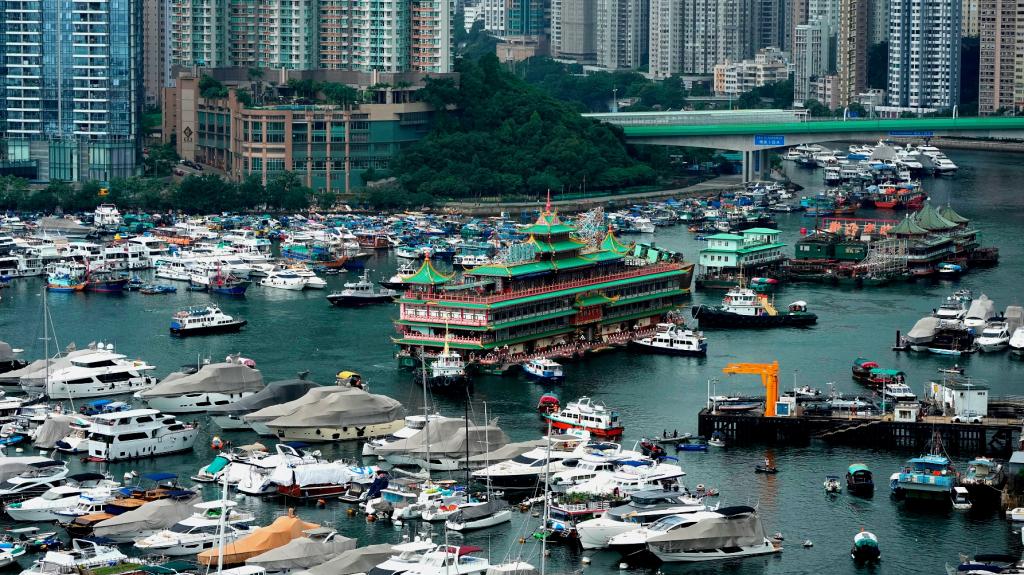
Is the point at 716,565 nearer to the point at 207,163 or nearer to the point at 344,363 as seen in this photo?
the point at 344,363

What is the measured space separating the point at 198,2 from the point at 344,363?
4314 cm

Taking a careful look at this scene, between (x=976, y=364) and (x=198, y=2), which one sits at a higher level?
(x=198, y=2)

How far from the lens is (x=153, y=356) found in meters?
51.7

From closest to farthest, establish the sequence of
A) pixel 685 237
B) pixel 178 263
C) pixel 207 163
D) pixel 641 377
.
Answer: pixel 641 377 < pixel 178 263 < pixel 685 237 < pixel 207 163

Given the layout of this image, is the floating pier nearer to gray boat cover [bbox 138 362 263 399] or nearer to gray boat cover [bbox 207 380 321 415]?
gray boat cover [bbox 207 380 321 415]

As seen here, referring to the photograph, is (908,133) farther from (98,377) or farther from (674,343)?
(98,377)

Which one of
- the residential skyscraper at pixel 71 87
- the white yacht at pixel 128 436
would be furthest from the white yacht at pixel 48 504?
the residential skyscraper at pixel 71 87

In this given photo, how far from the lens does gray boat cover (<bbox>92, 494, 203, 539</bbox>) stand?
114 feet

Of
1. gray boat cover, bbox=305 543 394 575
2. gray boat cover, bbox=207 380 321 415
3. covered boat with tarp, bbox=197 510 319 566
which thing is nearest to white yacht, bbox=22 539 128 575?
covered boat with tarp, bbox=197 510 319 566

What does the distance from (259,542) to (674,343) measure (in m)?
20.2

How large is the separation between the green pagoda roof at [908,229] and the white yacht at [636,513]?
34.1 m

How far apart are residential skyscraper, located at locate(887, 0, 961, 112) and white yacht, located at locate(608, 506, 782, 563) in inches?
3444

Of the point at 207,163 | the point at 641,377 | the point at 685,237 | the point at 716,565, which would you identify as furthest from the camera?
the point at 207,163

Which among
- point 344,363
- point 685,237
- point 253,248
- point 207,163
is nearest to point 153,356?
point 344,363
